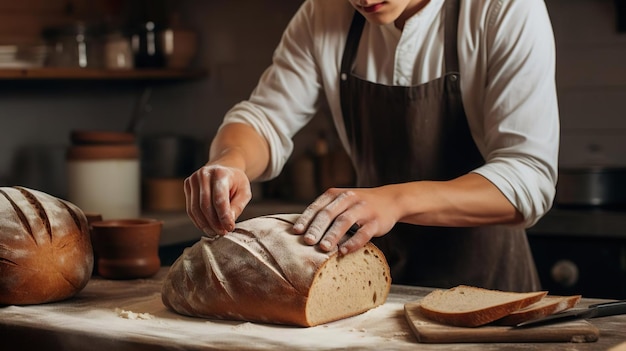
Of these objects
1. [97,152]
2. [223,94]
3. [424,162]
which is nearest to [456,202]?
[424,162]

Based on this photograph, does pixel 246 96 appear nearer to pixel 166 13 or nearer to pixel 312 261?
pixel 166 13

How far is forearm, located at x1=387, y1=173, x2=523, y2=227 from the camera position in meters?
1.80

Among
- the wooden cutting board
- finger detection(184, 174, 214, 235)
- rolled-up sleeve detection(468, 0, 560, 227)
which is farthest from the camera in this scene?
rolled-up sleeve detection(468, 0, 560, 227)

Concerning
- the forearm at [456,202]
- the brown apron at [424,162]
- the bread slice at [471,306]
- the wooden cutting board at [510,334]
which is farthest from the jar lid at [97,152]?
the wooden cutting board at [510,334]

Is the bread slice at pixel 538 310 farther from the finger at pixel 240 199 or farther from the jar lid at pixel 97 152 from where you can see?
the jar lid at pixel 97 152

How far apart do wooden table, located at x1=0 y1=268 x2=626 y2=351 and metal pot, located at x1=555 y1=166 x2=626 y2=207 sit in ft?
4.70

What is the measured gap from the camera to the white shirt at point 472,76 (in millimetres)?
1912

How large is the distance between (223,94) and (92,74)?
0.74m

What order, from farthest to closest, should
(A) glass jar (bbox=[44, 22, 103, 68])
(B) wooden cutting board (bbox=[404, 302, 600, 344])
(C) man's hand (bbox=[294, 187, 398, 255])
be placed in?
(A) glass jar (bbox=[44, 22, 103, 68])
(C) man's hand (bbox=[294, 187, 398, 255])
(B) wooden cutting board (bbox=[404, 302, 600, 344])

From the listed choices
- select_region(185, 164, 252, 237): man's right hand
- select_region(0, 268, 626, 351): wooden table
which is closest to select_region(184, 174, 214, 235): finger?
select_region(185, 164, 252, 237): man's right hand

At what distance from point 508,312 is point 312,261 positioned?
351 mm

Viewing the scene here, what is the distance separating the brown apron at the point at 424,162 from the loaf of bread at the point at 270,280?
551mm

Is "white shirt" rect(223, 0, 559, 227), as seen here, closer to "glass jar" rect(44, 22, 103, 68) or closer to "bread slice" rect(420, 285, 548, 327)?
"bread slice" rect(420, 285, 548, 327)

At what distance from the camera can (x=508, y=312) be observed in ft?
4.68
